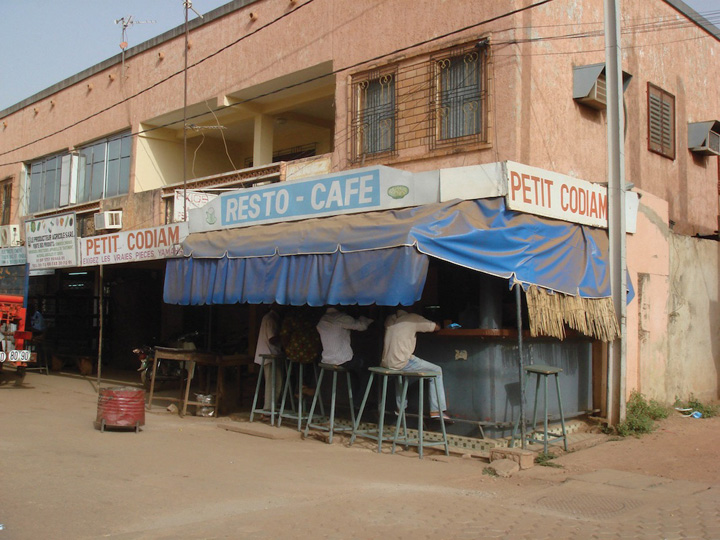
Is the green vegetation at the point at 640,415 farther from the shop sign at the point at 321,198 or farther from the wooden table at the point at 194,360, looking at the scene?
the wooden table at the point at 194,360

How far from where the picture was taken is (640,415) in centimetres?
968

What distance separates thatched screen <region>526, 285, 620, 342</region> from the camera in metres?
8.05

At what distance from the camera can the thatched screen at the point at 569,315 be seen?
805cm

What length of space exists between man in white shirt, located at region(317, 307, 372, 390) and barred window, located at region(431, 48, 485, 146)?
9.75 feet

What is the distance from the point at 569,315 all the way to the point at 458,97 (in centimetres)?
359

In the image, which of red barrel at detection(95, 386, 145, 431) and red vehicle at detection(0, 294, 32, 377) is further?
red vehicle at detection(0, 294, 32, 377)

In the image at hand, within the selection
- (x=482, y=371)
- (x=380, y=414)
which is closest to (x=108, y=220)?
(x=380, y=414)

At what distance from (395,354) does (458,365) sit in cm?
80

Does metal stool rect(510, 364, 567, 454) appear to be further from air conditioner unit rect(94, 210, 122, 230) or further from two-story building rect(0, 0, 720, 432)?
air conditioner unit rect(94, 210, 122, 230)

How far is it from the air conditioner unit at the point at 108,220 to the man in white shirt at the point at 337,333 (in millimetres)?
8735

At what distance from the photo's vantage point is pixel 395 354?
27.5ft

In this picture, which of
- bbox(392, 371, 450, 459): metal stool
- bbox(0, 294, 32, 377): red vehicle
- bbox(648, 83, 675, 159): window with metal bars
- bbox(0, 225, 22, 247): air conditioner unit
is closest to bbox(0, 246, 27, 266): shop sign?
bbox(0, 294, 32, 377): red vehicle

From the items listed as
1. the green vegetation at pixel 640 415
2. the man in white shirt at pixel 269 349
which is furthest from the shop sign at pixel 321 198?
the green vegetation at pixel 640 415

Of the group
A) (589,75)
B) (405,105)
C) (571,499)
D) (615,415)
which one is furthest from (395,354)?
(589,75)
